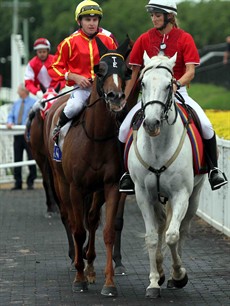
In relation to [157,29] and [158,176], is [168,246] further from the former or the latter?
[157,29]

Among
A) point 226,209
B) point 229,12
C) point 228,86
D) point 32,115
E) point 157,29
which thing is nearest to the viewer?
point 157,29

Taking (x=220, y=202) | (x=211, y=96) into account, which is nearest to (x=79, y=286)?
(x=220, y=202)

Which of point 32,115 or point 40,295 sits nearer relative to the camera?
point 40,295

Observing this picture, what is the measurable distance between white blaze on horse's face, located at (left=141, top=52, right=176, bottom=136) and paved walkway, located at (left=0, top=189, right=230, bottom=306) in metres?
1.61

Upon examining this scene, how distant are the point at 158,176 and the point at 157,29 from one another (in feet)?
5.22

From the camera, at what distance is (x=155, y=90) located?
8719 mm

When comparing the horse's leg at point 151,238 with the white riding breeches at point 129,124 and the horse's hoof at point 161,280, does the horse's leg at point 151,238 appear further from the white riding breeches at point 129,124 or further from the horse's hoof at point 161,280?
the white riding breeches at point 129,124

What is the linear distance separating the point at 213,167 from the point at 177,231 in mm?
1117

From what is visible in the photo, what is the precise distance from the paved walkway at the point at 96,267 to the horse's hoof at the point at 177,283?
7cm

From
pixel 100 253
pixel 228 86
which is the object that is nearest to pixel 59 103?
pixel 100 253

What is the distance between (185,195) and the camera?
917 centimetres

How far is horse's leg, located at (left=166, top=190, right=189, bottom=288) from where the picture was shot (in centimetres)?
898

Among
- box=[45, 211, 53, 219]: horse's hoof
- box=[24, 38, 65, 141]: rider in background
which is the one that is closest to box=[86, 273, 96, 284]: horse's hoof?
box=[45, 211, 53, 219]: horse's hoof

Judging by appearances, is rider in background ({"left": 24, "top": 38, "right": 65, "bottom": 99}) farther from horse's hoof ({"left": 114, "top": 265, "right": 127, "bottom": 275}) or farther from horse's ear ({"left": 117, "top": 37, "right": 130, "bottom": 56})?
horse's ear ({"left": 117, "top": 37, "right": 130, "bottom": 56})
